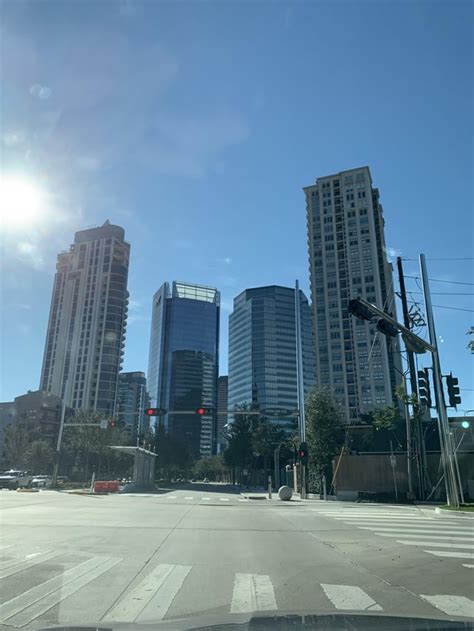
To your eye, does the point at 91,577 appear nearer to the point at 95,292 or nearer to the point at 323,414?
the point at 323,414

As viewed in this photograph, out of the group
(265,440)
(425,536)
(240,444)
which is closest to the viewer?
(425,536)

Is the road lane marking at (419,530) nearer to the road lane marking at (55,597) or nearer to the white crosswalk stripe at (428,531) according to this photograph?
the white crosswalk stripe at (428,531)

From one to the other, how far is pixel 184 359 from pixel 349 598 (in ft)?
396

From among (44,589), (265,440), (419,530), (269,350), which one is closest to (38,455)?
(265,440)

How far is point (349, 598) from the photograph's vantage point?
6504 mm

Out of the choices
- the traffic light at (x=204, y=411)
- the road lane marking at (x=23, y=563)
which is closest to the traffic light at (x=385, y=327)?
the road lane marking at (x=23, y=563)

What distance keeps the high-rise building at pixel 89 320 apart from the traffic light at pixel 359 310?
135m

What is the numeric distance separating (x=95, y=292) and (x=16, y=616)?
5813 inches

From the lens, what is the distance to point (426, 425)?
3116 cm

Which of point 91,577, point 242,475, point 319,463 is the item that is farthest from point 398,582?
point 242,475

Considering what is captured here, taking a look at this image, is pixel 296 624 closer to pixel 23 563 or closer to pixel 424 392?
pixel 23 563

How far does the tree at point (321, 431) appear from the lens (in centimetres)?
3709

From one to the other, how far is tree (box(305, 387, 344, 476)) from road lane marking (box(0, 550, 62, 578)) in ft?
93.3

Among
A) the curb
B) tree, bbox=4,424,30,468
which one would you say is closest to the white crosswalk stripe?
the curb
